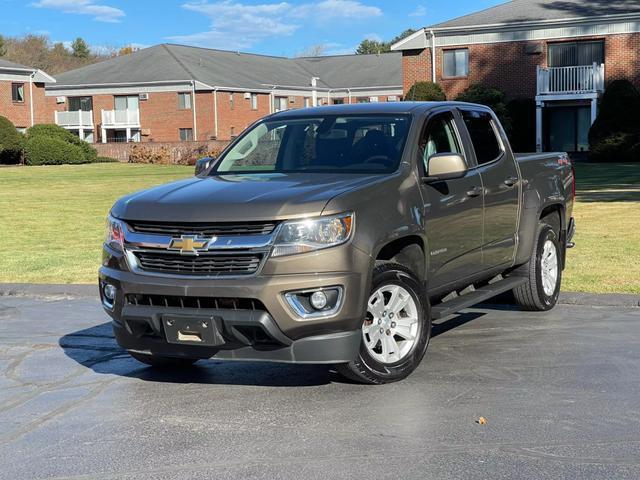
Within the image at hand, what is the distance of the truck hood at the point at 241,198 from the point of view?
582cm

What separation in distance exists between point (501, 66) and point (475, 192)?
129ft

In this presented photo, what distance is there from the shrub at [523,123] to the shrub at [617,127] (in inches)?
201

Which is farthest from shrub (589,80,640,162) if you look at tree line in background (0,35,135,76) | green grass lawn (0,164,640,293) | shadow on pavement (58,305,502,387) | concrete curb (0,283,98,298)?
tree line in background (0,35,135,76)

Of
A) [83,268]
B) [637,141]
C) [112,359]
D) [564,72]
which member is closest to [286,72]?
[564,72]

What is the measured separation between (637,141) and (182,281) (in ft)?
111

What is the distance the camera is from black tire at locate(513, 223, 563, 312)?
8719 millimetres

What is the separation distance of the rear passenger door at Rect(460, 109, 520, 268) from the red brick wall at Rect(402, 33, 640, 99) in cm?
3659

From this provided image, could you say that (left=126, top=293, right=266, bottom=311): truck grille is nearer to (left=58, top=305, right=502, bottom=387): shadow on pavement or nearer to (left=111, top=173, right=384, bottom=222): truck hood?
(left=111, top=173, right=384, bottom=222): truck hood

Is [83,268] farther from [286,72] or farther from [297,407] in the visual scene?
[286,72]

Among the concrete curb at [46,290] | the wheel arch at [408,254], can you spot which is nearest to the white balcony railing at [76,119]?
the concrete curb at [46,290]

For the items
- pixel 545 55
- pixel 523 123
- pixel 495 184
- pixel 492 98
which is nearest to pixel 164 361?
pixel 495 184

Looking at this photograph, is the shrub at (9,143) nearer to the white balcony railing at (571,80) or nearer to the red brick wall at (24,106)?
the red brick wall at (24,106)

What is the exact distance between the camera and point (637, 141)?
36625 millimetres

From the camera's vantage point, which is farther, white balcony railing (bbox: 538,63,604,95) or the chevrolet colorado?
white balcony railing (bbox: 538,63,604,95)
